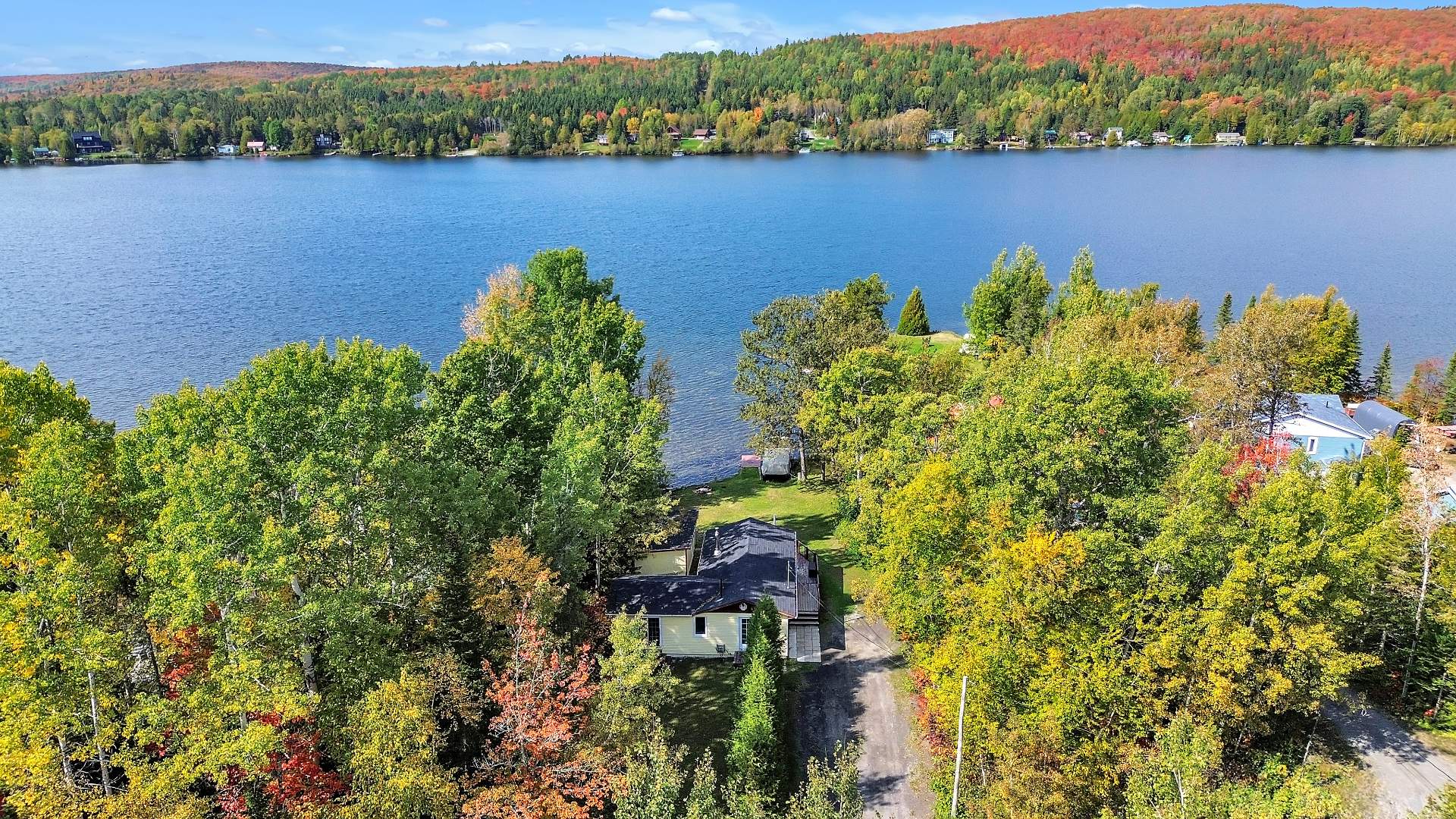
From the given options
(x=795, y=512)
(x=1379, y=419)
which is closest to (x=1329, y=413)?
(x=1379, y=419)

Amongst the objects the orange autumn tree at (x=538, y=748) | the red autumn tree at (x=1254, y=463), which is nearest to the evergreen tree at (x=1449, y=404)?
the red autumn tree at (x=1254, y=463)

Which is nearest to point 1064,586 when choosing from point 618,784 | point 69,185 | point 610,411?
point 618,784

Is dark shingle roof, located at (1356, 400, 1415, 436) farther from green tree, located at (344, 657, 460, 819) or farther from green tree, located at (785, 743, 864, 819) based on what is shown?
green tree, located at (344, 657, 460, 819)

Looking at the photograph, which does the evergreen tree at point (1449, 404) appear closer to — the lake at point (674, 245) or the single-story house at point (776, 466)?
the lake at point (674, 245)

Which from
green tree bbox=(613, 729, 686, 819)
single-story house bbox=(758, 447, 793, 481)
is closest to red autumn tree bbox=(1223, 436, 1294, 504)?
green tree bbox=(613, 729, 686, 819)

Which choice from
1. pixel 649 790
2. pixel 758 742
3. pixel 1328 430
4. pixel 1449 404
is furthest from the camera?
pixel 1449 404

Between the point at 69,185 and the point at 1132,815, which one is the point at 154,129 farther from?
the point at 1132,815

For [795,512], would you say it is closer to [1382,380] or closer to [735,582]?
[735,582]
